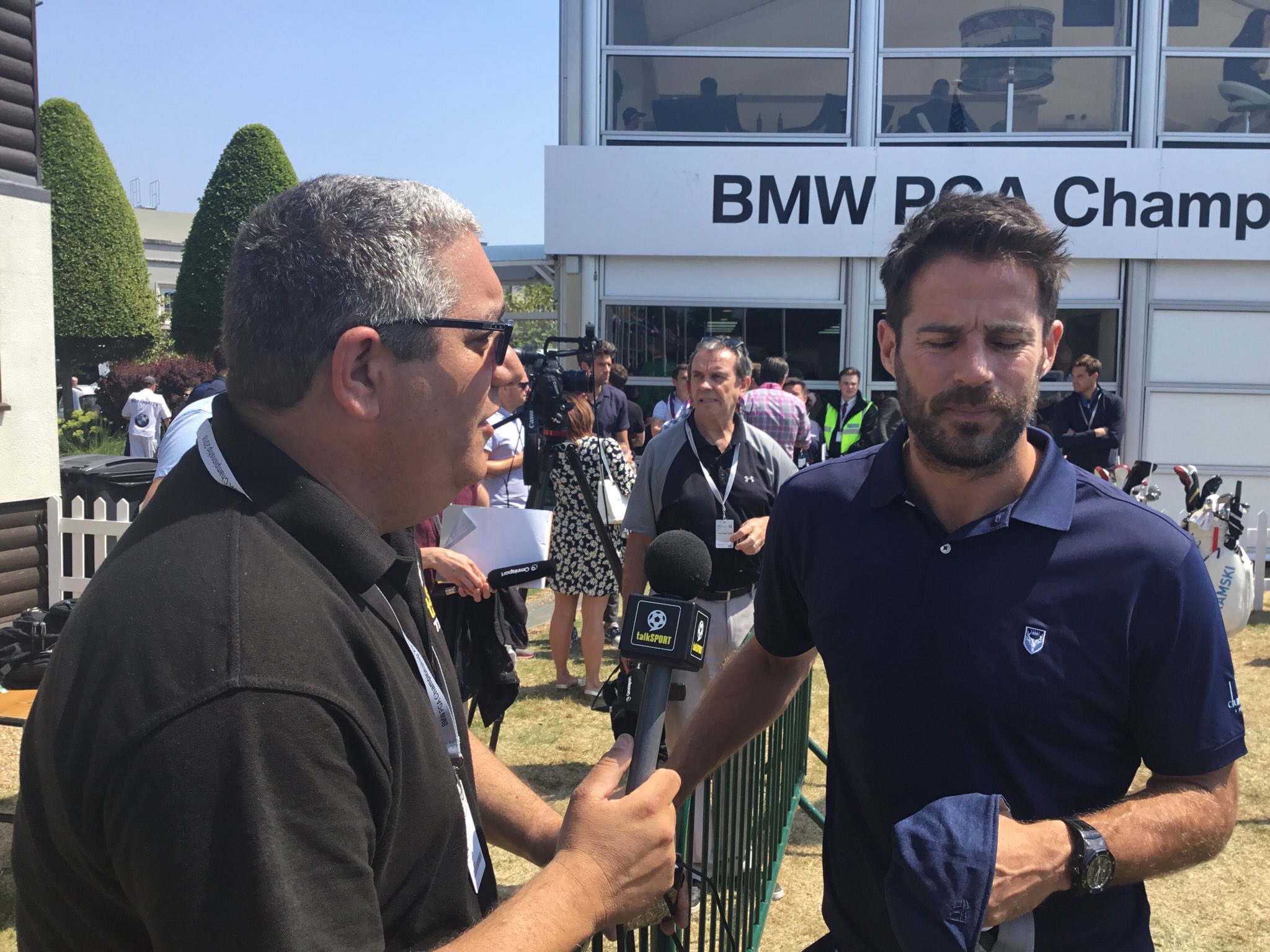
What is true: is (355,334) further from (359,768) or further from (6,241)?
(6,241)

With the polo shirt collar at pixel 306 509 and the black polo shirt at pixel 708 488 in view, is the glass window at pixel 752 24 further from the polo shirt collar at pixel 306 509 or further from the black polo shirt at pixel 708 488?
the polo shirt collar at pixel 306 509

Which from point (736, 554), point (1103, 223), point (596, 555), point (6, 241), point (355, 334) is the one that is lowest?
point (596, 555)

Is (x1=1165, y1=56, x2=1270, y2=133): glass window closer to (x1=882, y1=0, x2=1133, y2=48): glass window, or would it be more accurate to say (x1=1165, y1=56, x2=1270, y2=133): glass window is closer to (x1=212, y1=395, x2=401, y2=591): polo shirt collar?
(x1=882, y1=0, x2=1133, y2=48): glass window

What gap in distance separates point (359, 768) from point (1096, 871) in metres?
1.20

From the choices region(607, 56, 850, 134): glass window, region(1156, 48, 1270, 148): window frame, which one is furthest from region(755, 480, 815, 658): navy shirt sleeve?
region(1156, 48, 1270, 148): window frame

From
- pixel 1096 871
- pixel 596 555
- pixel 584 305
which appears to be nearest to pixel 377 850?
pixel 1096 871

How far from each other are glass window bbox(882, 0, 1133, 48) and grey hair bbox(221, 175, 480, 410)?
11973 millimetres

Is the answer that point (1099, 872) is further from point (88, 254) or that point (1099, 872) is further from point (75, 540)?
point (88, 254)

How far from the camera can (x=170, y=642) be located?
1.07 meters

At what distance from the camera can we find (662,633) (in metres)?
1.55

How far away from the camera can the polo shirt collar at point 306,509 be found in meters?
1.27

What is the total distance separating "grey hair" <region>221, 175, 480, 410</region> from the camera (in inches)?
53.4

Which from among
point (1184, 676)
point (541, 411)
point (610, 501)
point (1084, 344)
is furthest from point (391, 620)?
point (1084, 344)

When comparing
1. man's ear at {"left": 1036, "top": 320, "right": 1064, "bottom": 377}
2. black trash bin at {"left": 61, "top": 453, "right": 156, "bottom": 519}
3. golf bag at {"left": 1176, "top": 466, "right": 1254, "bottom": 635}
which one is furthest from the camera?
black trash bin at {"left": 61, "top": 453, "right": 156, "bottom": 519}
